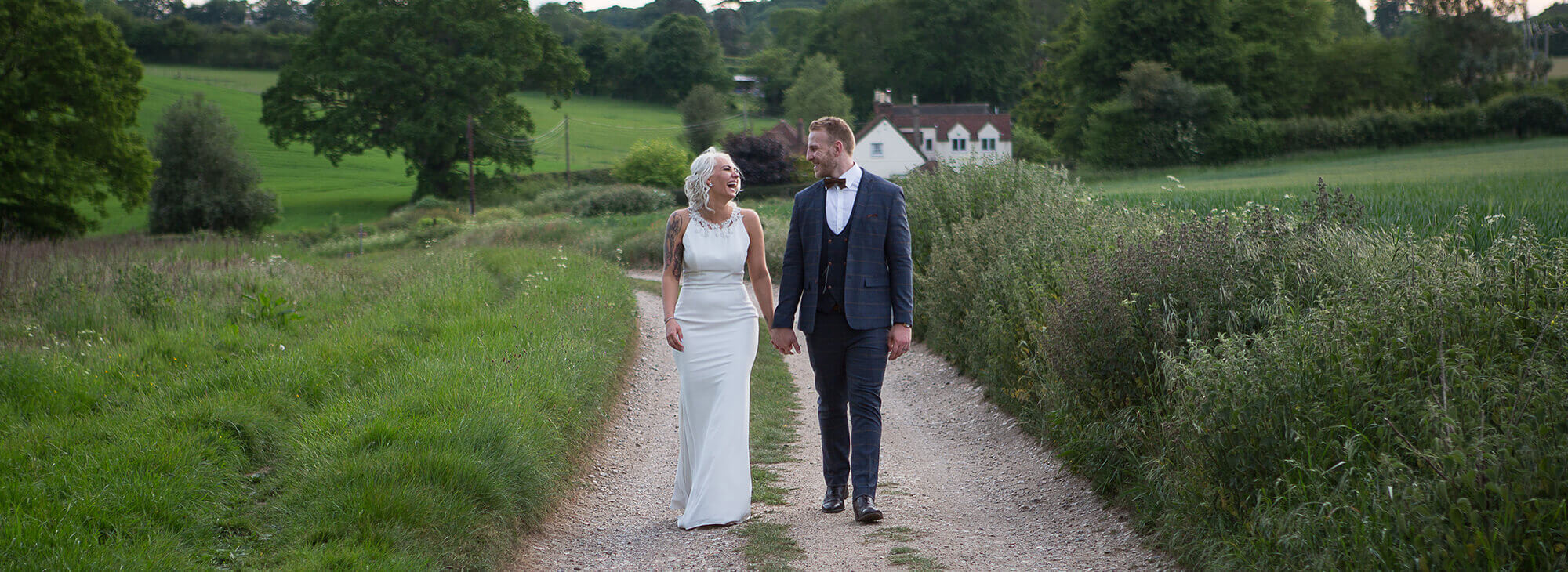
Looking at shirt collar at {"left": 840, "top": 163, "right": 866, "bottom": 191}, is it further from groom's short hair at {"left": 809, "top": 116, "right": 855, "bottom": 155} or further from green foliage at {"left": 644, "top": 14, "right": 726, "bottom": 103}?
green foliage at {"left": 644, "top": 14, "right": 726, "bottom": 103}

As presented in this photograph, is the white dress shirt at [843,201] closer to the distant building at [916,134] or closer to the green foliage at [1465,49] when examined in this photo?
the distant building at [916,134]

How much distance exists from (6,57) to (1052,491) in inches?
1382

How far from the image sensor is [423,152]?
5403cm

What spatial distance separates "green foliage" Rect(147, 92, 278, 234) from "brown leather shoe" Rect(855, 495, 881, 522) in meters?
41.8

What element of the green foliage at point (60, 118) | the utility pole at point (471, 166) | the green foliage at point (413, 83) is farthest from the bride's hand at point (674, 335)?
the green foliage at point (413, 83)

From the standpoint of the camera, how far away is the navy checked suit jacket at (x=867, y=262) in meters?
5.33

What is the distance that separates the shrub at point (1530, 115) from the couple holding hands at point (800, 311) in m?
50.3

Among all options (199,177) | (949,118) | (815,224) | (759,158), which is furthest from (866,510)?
(949,118)

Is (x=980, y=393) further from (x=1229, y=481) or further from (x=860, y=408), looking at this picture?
(x=1229, y=481)

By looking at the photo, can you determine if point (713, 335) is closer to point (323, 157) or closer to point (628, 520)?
point (628, 520)

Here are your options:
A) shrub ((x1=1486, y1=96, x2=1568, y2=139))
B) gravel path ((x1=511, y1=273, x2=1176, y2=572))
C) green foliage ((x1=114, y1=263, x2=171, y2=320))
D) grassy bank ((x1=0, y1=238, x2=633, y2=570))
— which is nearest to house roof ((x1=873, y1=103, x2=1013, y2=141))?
shrub ((x1=1486, y1=96, x2=1568, y2=139))

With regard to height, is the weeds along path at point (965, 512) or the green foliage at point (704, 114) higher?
the green foliage at point (704, 114)

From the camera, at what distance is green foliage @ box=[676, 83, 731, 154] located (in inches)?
2709

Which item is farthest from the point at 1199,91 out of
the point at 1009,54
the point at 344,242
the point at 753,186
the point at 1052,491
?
the point at 1052,491
